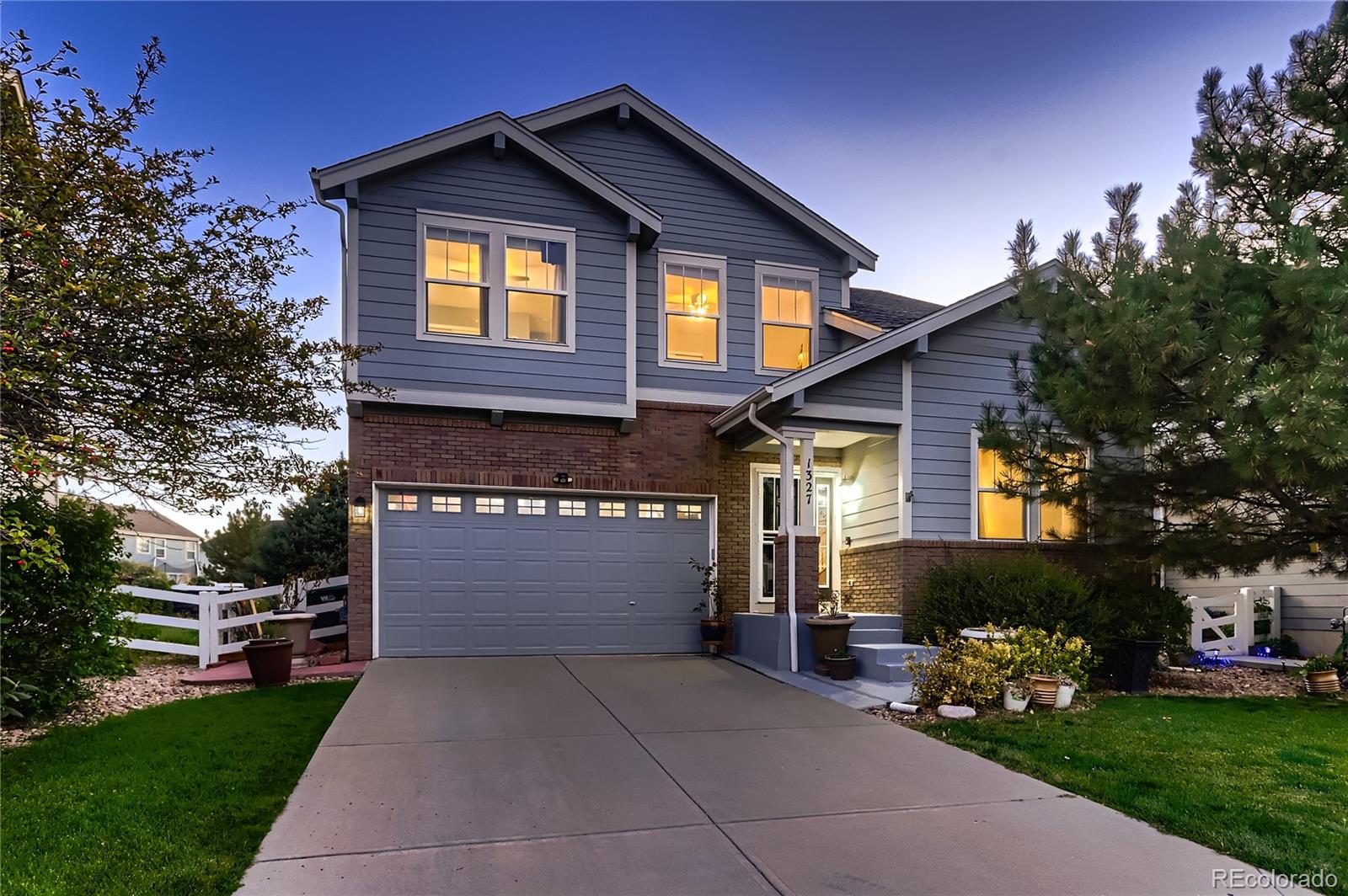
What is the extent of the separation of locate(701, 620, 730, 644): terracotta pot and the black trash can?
4937 millimetres

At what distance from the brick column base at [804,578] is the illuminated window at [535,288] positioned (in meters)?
4.36

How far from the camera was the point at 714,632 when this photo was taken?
38.2 ft

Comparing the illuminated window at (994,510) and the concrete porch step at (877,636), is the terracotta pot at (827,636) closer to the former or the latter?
the concrete porch step at (877,636)

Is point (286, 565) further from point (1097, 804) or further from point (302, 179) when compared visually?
point (1097, 804)

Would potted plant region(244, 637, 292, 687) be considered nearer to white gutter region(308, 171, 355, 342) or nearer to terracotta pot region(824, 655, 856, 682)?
white gutter region(308, 171, 355, 342)

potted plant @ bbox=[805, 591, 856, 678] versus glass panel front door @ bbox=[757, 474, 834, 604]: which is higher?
glass panel front door @ bbox=[757, 474, 834, 604]

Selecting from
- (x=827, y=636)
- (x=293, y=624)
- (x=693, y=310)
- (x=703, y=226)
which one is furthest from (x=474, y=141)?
(x=827, y=636)

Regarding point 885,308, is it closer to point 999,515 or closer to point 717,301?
point 717,301

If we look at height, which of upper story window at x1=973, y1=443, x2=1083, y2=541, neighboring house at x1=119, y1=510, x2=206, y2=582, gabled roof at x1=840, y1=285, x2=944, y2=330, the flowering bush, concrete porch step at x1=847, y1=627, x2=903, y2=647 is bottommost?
neighboring house at x1=119, y1=510, x2=206, y2=582

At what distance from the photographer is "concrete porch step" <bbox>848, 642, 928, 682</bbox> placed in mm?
9391

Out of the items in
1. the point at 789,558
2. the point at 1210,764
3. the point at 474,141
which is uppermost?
the point at 474,141

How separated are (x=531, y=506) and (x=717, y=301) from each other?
418cm

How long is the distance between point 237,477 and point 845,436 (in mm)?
8072

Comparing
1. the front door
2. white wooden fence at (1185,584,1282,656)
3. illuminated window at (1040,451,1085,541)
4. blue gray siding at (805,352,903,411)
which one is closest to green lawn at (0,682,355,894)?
the front door
